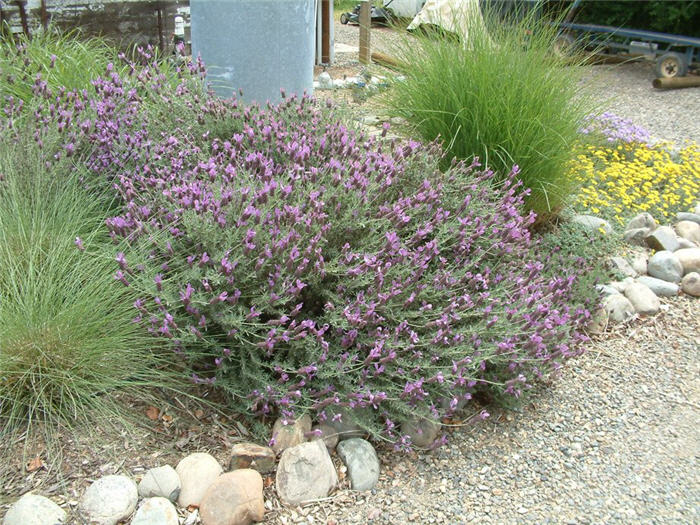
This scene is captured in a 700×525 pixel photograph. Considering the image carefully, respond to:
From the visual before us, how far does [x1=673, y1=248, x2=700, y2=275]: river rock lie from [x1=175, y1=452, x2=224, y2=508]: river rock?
309 centimetres

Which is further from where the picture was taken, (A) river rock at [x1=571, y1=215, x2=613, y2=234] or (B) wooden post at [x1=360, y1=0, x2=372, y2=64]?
(B) wooden post at [x1=360, y1=0, x2=372, y2=64]

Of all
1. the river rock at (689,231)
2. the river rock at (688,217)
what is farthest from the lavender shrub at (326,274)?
the river rock at (688,217)

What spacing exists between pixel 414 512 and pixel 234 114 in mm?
2090

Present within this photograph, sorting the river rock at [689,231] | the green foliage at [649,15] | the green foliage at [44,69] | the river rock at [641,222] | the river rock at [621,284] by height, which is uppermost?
the green foliage at [649,15]

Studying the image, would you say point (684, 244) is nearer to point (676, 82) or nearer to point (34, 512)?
point (34, 512)

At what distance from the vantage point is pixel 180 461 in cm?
220

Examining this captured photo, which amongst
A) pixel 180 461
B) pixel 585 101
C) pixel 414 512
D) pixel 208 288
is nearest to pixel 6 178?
pixel 208 288

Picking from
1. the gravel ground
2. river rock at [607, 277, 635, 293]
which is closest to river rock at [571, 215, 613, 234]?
river rock at [607, 277, 635, 293]

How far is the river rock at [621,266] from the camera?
3834 mm

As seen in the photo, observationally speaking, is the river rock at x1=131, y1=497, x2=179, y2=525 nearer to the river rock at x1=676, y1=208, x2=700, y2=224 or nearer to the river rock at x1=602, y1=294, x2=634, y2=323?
the river rock at x1=602, y1=294, x2=634, y2=323

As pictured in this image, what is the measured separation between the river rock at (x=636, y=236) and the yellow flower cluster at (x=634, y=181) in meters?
A: 0.13

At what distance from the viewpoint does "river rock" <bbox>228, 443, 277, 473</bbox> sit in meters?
2.19

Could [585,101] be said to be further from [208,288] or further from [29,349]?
[29,349]

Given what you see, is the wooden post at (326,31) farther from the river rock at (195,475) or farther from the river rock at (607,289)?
the river rock at (195,475)
